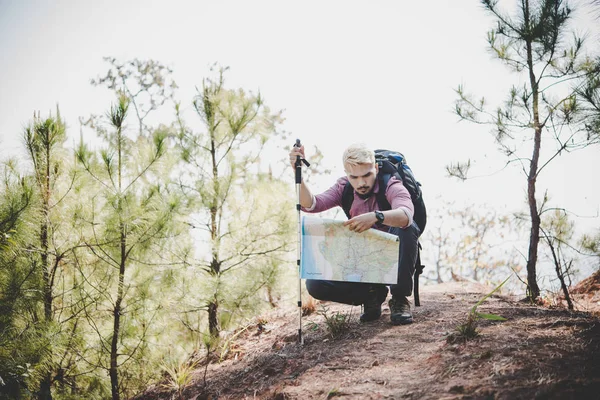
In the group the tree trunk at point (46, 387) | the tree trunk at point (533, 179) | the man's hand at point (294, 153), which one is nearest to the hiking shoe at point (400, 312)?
the man's hand at point (294, 153)

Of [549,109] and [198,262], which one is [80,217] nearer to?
[198,262]

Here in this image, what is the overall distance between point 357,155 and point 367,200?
37 centimetres

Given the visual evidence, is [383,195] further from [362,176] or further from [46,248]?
[46,248]

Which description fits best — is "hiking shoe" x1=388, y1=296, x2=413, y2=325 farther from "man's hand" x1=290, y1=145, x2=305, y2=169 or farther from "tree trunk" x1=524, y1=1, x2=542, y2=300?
"tree trunk" x1=524, y1=1, x2=542, y2=300

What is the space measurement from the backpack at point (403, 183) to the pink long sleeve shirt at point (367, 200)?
39 mm

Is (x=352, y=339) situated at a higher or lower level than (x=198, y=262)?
lower

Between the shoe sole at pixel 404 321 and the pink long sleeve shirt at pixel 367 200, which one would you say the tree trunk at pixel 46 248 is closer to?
the pink long sleeve shirt at pixel 367 200

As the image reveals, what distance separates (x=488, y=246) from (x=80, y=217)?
10.5 metres

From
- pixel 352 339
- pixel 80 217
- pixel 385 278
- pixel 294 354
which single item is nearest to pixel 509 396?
pixel 385 278

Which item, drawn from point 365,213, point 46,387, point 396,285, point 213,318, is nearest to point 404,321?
point 396,285

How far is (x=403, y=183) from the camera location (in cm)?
251

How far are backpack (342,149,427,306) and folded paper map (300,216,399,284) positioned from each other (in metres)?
0.34

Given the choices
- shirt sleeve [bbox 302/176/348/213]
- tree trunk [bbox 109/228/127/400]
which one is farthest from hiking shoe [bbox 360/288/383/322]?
tree trunk [bbox 109/228/127/400]

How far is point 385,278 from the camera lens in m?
2.18
